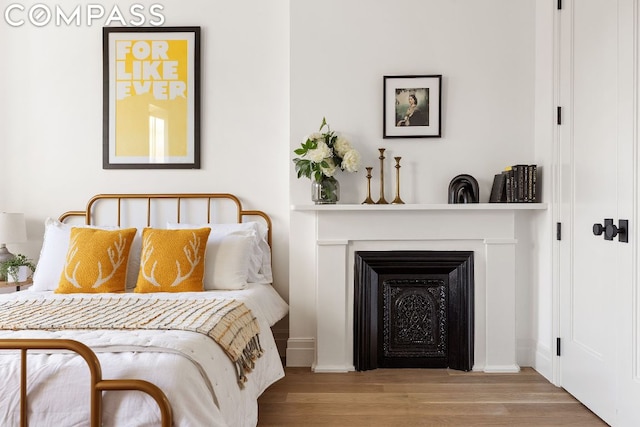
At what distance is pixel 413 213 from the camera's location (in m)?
3.24

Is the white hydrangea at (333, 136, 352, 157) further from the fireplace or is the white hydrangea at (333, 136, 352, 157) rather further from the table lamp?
the table lamp

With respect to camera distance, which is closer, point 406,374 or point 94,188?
point 406,374

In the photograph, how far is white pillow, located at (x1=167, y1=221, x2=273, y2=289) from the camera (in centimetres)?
329

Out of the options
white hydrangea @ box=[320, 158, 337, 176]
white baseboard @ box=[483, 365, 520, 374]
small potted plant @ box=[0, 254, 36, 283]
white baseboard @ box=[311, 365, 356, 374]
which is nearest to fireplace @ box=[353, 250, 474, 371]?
white baseboard @ box=[311, 365, 356, 374]

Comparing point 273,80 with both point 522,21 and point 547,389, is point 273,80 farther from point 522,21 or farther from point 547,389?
point 547,389

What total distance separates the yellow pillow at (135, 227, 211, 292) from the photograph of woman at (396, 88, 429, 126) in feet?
4.76

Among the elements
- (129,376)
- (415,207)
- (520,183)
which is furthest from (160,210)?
(520,183)

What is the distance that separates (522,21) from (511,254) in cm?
148

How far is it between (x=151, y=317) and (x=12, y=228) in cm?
180

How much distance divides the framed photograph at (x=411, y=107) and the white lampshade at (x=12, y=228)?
7.98 feet

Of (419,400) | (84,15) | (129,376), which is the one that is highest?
(84,15)

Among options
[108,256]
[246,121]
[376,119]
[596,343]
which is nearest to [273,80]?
[246,121]

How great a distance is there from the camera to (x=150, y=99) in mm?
3551

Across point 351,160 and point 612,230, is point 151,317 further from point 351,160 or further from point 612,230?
point 612,230
